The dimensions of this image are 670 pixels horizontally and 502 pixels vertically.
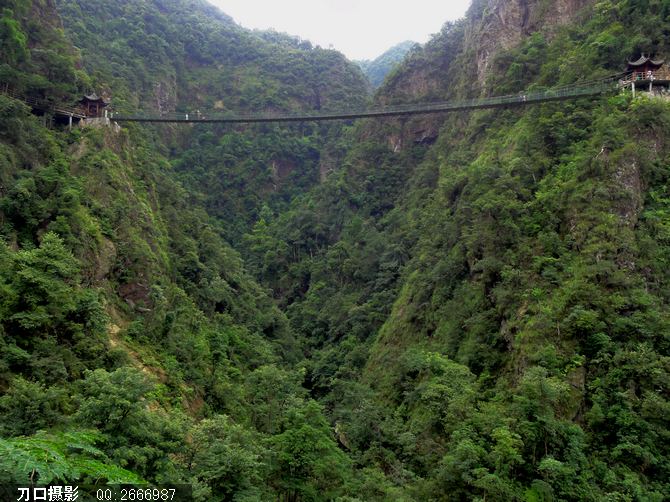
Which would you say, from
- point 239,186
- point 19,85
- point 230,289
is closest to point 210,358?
point 230,289

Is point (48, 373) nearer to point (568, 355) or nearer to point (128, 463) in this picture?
point (128, 463)

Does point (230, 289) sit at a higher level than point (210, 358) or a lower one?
higher

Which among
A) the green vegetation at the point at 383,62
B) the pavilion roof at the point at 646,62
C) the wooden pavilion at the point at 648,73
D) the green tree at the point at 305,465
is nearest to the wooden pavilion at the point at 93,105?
the green tree at the point at 305,465

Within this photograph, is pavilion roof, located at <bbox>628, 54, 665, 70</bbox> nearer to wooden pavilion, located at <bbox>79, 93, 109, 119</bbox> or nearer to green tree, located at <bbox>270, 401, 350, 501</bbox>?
green tree, located at <bbox>270, 401, 350, 501</bbox>

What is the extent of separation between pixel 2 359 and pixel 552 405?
15726mm

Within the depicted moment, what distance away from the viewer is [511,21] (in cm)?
3450

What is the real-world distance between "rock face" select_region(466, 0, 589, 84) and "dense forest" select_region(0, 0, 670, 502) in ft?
0.55

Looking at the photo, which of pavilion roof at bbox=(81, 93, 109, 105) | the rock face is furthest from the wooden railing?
pavilion roof at bbox=(81, 93, 109, 105)

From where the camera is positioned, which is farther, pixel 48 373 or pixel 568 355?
pixel 568 355

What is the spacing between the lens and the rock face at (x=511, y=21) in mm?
30531

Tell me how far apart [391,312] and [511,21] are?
26.8 m

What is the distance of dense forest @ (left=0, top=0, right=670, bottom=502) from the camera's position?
10.7 m

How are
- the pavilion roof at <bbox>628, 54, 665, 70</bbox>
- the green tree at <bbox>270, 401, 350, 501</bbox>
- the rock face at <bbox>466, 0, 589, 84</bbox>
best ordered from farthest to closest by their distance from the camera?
the rock face at <bbox>466, 0, 589, 84</bbox>, the pavilion roof at <bbox>628, 54, 665, 70</bbox>, the green tree at <bbox>270, 401, 350, 501</bbox>

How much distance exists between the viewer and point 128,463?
27.2ft
